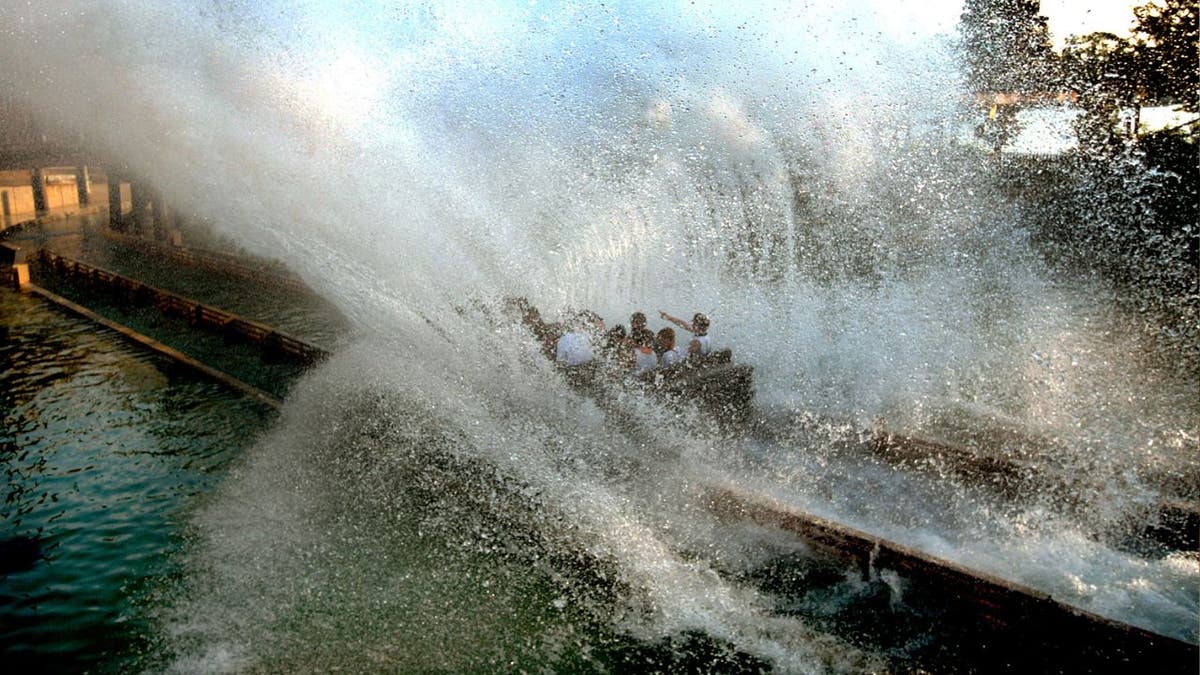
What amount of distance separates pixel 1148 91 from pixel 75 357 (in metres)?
19.8

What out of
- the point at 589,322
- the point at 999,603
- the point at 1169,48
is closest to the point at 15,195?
the point at 589,322

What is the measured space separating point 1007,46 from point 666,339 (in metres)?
13.8

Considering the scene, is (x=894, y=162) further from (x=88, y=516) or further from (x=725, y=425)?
(x=88, y=516)

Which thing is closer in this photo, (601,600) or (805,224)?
(601,600)

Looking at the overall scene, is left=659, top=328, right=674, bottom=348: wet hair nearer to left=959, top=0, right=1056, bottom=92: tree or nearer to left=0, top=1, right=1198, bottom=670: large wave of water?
left=0, top=1, right=1198, bottom=670: large wave of water

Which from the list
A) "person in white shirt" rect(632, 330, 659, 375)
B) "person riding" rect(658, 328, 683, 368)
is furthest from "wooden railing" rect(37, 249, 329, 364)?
"person riding" rect(658, 328, 683, 368)

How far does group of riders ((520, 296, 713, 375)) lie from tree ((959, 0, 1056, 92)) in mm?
9157

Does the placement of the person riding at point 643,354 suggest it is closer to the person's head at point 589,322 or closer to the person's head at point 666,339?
the person's head at point 666,339

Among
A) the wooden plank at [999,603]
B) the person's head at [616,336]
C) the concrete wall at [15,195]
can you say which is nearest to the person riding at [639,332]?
the person's head at [616,336]

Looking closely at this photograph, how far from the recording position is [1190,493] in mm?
6059

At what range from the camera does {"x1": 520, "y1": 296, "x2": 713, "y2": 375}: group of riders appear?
7016mm

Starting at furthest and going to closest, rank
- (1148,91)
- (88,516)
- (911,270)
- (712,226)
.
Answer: (712,226) → (1148,91) → (911,270) → (88,516)

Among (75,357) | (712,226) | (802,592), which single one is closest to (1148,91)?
(712,226)

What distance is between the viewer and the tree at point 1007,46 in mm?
13039
